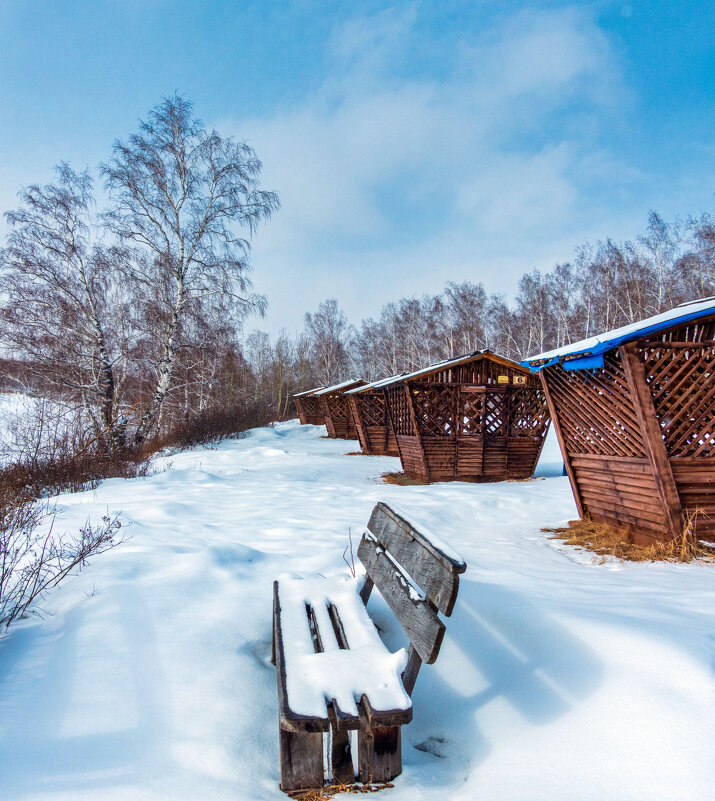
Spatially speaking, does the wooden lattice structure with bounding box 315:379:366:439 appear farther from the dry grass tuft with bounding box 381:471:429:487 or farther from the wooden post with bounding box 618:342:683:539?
the wooden post with bounding box 618:342:683:539

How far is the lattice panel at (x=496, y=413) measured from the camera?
35.1 feet

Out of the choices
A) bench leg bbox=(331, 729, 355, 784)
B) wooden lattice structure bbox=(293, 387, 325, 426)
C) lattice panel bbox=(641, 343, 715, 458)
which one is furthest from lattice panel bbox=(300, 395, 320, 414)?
bench leg bbox=(331, 729, 355, 784)

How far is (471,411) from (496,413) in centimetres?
58

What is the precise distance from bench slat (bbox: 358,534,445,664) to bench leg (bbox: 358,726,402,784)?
0.91 ft

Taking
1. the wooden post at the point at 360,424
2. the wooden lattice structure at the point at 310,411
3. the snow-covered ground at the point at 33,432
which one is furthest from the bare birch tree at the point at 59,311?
the wooden lattice structure at the point at 310,411

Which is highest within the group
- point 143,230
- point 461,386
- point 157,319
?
point 143,230

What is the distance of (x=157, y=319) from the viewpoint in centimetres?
1329

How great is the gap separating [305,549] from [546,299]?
30059 mm

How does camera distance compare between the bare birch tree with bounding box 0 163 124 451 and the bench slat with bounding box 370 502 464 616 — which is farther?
the bare birch tree with bounding box 0 163 124 451

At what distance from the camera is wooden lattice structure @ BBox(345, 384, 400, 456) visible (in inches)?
663

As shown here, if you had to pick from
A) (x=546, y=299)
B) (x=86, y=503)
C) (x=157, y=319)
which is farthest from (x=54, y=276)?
(x=546, y=299)

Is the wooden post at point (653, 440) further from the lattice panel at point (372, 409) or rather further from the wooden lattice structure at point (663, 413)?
the lattice panel at point (372, 409)

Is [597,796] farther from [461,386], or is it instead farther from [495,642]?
[461,386]

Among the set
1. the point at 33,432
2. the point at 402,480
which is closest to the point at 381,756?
the point at 402,480
